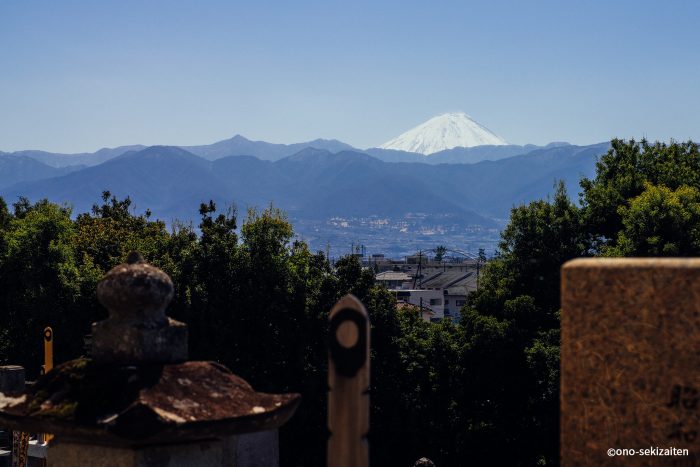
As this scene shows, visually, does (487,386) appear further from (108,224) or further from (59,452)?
(59,452)

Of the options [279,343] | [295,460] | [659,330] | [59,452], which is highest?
[659,330]

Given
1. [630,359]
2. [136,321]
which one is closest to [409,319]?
[136,321]

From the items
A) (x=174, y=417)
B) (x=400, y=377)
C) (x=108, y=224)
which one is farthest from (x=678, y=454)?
(x=108, y=224)

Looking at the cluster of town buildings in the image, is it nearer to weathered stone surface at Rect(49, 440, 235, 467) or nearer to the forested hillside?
the forested hillside

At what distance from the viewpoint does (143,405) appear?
558cm

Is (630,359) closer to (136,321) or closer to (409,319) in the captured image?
(136,321)

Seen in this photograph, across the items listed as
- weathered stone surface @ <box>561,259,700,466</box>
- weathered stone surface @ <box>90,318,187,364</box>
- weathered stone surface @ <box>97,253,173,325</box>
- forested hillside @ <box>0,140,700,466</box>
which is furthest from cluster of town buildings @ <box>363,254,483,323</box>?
weathered stone surface @ <box>561,259,700,466</box>

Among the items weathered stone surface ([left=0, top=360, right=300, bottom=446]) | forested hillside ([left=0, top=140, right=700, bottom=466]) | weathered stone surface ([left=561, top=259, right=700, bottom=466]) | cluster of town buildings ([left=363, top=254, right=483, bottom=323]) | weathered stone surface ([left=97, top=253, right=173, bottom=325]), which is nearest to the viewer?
weathered stone surface ([left=561, top=259, right=700, bottom=466])

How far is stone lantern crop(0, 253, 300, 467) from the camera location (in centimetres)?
574

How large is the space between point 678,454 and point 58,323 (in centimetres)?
3828

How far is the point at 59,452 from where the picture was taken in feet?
20.1

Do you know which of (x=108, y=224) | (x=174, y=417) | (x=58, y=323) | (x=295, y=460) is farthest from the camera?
(x=108, y=224)

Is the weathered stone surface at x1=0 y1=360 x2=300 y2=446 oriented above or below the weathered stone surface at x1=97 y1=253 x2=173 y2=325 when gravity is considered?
below

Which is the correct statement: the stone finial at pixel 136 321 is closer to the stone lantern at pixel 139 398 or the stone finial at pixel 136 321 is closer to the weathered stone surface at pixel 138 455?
the stone lantern at pixel 139 398
